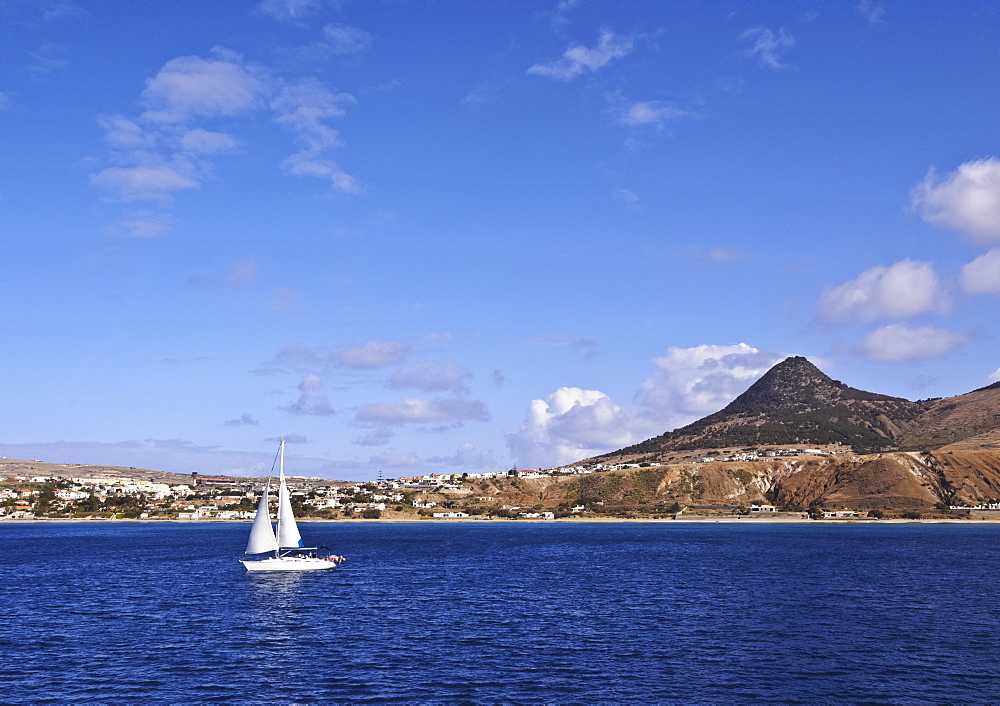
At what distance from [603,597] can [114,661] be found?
163 feet

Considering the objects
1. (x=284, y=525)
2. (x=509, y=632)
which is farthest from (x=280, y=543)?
(x=509, y=632)

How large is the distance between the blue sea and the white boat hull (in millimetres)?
3320

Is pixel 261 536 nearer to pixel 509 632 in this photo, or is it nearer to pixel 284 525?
pixel 284 525

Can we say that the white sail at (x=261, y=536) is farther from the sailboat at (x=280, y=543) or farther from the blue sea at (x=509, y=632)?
the blue sea at (x=509, y=632)

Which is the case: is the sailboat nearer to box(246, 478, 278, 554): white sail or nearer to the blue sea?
box(246, 478, 278, 554): white sail

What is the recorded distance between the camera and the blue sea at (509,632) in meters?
48.9

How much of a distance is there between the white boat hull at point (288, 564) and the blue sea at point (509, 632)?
10.9 feet

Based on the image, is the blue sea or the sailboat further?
the sailboat

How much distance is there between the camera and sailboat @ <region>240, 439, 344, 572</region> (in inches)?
4491

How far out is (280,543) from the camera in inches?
4651

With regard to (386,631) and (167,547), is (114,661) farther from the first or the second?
(167,547)

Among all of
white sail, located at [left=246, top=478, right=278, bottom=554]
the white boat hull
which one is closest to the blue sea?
the white boat hull

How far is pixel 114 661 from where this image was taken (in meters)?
56.5

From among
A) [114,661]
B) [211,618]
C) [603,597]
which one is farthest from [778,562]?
[114,661]
